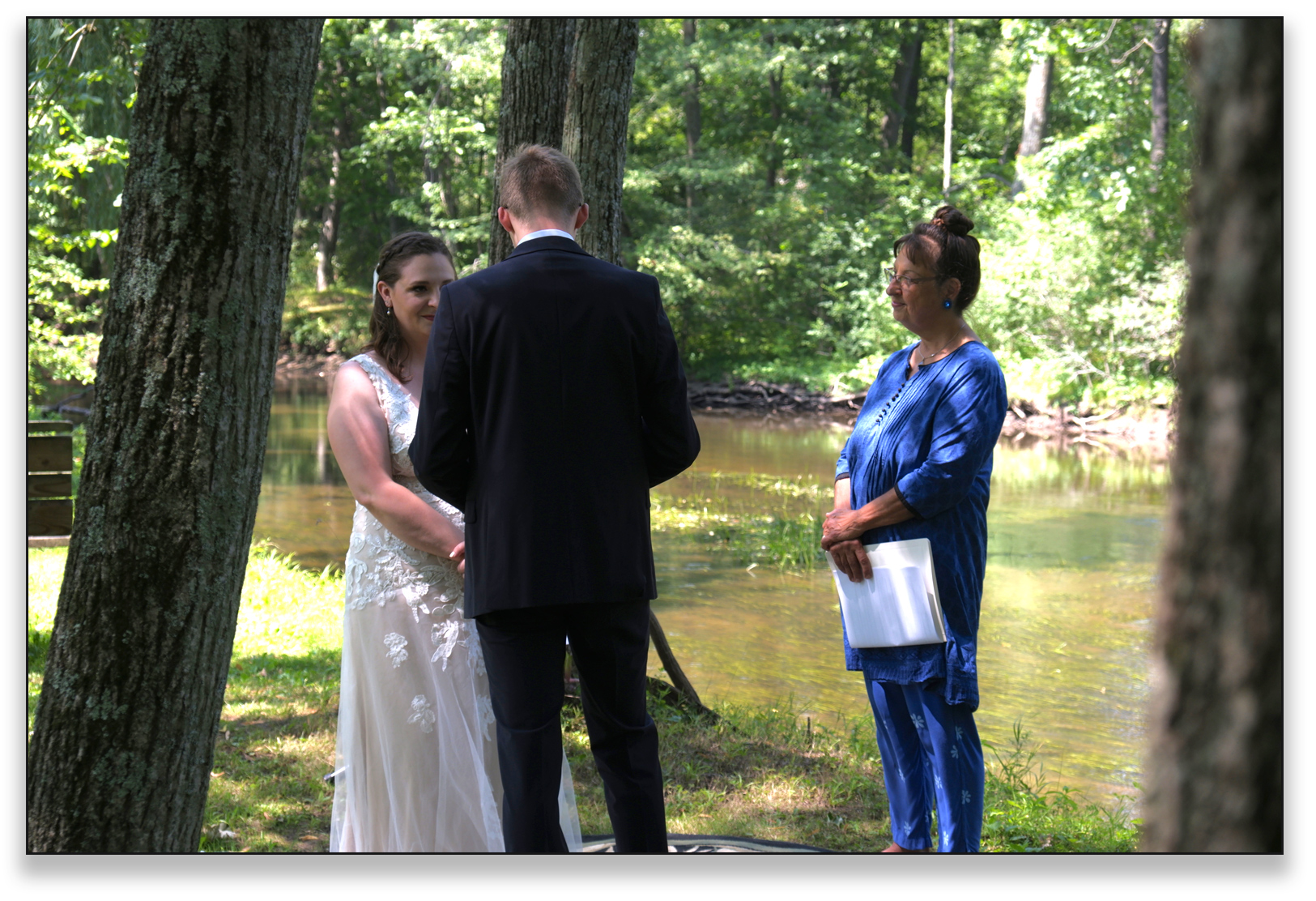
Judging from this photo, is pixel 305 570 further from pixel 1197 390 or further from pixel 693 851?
pixel 1197 390

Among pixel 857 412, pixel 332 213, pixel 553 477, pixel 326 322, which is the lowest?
pixel 553 477

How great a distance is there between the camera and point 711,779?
4289mm

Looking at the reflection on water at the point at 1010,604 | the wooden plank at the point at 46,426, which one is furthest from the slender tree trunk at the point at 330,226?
the wooden plank at the point at 46,426

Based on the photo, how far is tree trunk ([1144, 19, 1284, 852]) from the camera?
0.85m

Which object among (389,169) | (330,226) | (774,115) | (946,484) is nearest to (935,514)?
(946,484)

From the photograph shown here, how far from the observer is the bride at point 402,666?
2.99m

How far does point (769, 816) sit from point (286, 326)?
29.5m

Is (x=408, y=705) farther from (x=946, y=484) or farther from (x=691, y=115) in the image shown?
(x=691, y=115)

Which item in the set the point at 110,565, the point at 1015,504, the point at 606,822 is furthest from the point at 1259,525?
the point at 1015,504

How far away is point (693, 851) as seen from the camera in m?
3.31

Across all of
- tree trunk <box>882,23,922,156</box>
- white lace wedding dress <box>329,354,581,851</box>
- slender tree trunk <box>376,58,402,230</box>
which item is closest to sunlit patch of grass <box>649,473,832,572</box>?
white lace wedding dress <box>329,354,581,851</box>

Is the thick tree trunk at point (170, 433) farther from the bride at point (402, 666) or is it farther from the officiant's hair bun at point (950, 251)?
the officiant's hair bun at point (950, 251)

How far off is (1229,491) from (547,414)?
5.92 feet

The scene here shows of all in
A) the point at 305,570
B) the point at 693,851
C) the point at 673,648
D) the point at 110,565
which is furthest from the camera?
the point at 305,570
